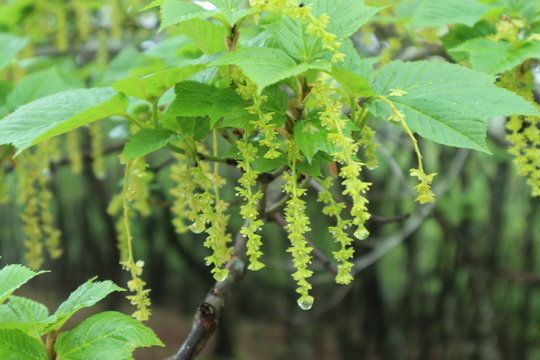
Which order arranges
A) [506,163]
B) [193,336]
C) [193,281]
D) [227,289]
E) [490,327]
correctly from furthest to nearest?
[193,281] → [490,327] → [506,163] → [227,289] → [193,336]

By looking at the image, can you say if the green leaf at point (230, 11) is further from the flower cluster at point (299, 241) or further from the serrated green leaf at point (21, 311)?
the serrated green leaf at point (21, 311)

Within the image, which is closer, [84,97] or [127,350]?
[127,350]

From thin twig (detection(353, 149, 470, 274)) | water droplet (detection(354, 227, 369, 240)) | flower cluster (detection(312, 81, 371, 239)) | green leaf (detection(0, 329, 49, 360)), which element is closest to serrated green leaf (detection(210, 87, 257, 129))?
flower cluster (detection(312, 81, 371, 239))

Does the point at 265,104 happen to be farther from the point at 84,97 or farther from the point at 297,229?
the point at 84,97

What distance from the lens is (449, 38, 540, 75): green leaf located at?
1201 mm

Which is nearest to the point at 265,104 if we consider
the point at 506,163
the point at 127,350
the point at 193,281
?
the point at 127,350

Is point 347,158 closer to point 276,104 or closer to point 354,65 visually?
point 276,104

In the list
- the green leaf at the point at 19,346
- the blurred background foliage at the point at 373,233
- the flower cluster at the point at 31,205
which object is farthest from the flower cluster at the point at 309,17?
the flower cluster at the point at 31,205

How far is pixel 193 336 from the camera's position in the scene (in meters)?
1.13

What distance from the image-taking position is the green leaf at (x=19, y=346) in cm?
94

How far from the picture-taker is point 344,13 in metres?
1.00

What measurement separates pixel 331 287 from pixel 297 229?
594 cm

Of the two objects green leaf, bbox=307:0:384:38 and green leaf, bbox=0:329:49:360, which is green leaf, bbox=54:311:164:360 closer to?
green leaf, bbox=0:329:49:360

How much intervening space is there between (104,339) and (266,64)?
0.58 m
